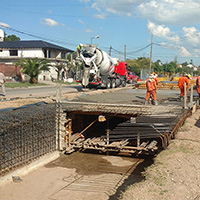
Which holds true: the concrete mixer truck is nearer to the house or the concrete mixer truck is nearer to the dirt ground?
the dirt ground

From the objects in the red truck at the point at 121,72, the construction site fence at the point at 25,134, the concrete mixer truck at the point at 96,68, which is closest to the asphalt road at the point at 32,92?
the concrete mixer truck at the point at 96,68

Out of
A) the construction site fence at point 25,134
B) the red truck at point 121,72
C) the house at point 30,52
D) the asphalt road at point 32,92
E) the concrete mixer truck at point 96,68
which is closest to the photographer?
the construction site fence at point 25,134

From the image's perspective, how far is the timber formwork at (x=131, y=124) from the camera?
349 inches

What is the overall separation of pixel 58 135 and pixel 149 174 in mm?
5447

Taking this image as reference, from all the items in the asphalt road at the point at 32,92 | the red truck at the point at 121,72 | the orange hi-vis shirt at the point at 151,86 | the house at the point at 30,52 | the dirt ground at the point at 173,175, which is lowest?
the dirt ground at the point at 173,175

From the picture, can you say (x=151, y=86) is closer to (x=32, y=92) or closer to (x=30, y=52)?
(x=32, y=92)

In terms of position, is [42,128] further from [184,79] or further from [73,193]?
[184,79]

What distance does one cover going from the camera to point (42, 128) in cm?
977

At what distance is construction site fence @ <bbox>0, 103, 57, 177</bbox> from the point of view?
8.04 m

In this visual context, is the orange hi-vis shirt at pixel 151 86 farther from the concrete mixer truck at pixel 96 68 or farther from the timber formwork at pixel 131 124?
the concrete mixer truck at pixel 96 68

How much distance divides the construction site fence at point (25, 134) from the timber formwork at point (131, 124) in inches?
35.4

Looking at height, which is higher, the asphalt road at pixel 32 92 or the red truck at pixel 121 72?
the red truck at pixel 121 72

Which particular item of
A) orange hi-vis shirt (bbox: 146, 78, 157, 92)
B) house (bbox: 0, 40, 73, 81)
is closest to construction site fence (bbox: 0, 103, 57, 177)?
orange hi-vis shirt (bbox: 146, 78, 157, 92)

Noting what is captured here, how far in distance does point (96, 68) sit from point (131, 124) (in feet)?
36.5
